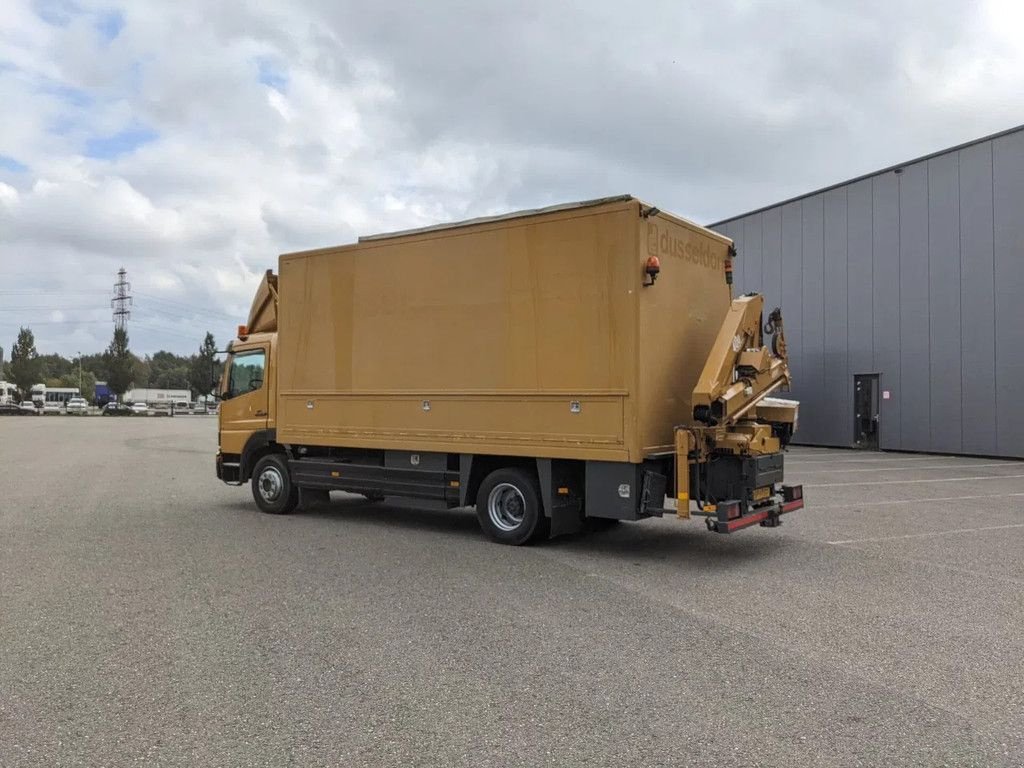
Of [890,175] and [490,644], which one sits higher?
[890,175]

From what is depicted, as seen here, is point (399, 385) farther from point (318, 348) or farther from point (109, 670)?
point (109, 670)

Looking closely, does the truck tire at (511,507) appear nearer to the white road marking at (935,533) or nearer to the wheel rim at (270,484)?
the white road marking at (935,533)

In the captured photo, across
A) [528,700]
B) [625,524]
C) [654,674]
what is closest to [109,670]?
[528,700]

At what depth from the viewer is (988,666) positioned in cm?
480

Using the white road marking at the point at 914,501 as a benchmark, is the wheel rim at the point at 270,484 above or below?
above

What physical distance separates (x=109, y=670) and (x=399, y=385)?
5.37 m

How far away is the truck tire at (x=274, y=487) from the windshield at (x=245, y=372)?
112 centimetres

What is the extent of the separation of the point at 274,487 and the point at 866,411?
1869cm

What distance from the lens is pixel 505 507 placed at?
8.90 m

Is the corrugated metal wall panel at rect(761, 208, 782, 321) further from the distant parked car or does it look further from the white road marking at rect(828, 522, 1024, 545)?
the distant parked car

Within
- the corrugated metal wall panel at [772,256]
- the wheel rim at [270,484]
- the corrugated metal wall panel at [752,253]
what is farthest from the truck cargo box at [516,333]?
the corrugated metal wall panel at [752,253]

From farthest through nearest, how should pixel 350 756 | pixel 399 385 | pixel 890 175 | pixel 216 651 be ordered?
1. pixel 890 175
2. pixel 399 385
3. pixel 216 651
4. pixel 350 756

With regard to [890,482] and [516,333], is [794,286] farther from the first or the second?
[516,333]

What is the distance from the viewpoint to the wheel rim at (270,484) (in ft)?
36.9
